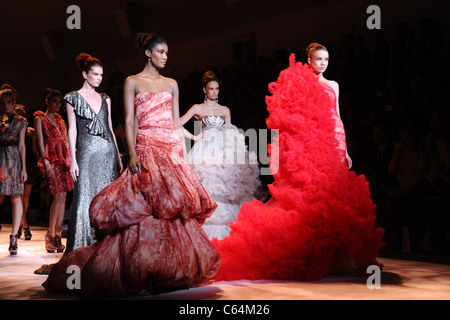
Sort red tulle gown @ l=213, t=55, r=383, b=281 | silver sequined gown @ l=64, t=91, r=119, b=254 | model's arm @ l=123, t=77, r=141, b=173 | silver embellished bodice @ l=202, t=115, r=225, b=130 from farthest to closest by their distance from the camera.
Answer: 1. silver embellished bodice @ l=202, t=115, r=225, b=130
2. silver sequined gown @ l=64, t=91, r=119, b=254
3. red tulle gown @ l=213, t=55, r=383, b=281
4. model's arm @ l=123, t=77, r=141, b=173

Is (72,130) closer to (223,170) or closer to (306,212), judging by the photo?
(223,170)

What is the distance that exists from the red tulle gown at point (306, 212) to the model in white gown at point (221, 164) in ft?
3.07

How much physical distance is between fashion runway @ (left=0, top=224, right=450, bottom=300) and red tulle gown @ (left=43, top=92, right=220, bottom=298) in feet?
0.41

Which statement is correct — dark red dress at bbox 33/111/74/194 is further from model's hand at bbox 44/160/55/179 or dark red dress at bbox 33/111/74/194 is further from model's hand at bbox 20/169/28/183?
model's hand at bbox 20/169/28/183

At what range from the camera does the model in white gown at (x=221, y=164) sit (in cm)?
473

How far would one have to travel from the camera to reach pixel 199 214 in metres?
3.28

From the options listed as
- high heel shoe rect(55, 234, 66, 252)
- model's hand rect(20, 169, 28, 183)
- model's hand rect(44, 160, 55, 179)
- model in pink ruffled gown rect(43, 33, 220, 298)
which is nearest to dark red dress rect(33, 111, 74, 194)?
model's hand rect(44, 160, 55, 179)

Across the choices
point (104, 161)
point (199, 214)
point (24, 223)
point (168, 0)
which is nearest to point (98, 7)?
point (168, 0)

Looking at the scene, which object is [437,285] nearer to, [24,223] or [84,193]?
[84,193]

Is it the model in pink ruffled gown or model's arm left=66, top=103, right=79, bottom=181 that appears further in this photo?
model's arm left=66, top=103, right=79, bottom=181

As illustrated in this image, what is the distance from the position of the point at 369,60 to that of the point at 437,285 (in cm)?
376

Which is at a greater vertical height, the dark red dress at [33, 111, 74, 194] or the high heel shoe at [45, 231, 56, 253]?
the dark red dress at [33, 111, 74, 194]

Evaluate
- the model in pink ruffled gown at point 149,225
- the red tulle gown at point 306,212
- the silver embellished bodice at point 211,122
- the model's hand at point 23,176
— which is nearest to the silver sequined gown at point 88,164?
the model in pink ruffled gown at point 149,225

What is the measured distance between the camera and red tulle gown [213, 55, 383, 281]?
3523mm
